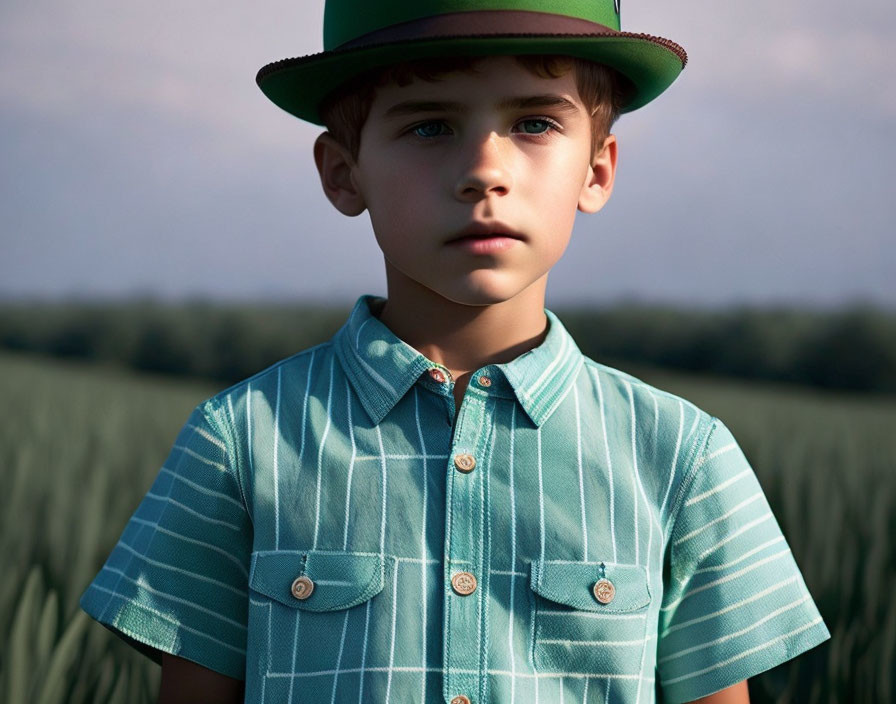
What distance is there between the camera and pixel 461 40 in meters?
1.08

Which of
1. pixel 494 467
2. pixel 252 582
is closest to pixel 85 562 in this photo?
pixel 252 582

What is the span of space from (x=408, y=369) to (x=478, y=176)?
0.77 ft

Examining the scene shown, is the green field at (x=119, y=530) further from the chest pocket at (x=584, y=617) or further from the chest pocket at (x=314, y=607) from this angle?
the chest pocket at (x=584, y=617)

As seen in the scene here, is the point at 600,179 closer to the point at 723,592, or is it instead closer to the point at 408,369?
the point at 408,369

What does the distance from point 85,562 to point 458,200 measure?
109 centimetres

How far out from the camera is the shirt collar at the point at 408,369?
3.86 feet

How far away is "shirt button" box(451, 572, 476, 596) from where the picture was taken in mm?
1099

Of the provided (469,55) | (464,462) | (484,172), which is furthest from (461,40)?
(464,462)

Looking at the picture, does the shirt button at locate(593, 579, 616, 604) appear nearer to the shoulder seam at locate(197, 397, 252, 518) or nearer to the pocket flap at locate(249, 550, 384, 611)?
the pocket flap at locate(249, 550, 384, 611)

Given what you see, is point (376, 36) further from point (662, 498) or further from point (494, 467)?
point (662, 498)

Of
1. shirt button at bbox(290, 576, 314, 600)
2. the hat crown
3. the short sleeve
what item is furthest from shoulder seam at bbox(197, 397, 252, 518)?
the hat crown

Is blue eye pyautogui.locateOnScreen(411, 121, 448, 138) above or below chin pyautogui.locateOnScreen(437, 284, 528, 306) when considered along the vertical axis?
above

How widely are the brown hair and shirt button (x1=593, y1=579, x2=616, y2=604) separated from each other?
0.50 meters

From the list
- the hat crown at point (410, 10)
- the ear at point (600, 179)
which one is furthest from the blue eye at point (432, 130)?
the ear at point (600, 179)
